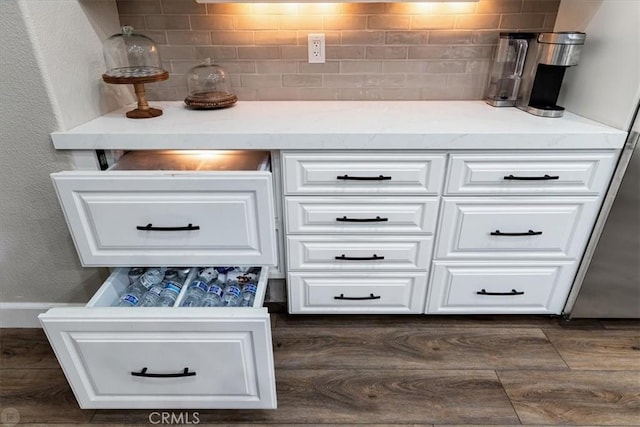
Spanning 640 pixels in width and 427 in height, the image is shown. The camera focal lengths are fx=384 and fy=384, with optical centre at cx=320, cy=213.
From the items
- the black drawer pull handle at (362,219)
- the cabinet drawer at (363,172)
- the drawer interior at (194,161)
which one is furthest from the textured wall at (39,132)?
the black drawer pull handle at (362,219)

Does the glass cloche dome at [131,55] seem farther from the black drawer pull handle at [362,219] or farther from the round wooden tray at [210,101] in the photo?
the black drawer pull handle at [362,219]

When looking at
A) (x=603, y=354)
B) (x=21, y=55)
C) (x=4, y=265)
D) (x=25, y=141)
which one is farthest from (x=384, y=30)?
(x=4, y=265)

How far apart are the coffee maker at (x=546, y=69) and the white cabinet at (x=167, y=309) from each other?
110 centimetres

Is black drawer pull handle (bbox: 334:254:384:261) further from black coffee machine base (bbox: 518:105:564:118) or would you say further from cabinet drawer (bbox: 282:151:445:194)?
black coffee machine base (bbox: 518:105:564:118)

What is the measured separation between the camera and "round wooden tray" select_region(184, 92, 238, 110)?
152 centimetres

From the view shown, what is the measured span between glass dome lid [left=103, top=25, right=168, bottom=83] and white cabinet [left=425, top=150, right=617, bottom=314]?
1.21 metres

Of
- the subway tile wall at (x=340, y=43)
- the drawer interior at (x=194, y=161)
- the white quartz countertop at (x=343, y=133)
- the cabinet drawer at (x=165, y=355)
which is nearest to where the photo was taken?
the cabinet drawer at (x=165, y=355)

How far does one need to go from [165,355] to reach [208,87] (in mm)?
1115

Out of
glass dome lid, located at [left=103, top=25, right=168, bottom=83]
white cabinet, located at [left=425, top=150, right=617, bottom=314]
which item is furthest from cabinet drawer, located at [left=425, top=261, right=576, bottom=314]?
glass dome lid, located at [left=103, top=25, right=168, bottom=83]

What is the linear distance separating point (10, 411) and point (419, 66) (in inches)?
78.5

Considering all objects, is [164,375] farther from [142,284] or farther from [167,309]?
[142,284]

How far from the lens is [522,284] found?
4.97ft

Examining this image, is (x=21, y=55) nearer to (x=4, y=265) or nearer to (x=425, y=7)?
(x=4, y=265)

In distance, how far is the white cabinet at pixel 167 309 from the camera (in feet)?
3.24
